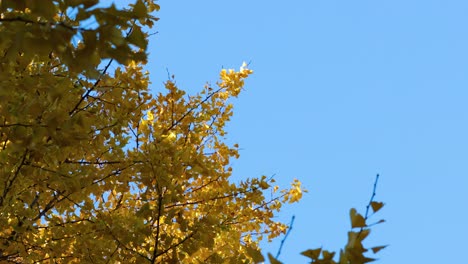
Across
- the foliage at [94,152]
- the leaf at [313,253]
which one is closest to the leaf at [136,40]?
the foliage at [94,152]

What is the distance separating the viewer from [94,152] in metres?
3.61

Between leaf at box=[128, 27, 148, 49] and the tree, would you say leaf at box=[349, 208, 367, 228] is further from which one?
leaf at box=[128, 27, 148, 49]

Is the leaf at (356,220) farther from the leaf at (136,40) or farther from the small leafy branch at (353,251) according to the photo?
the leaf at (136,40)

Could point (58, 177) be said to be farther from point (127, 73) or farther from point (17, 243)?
point (127, 73)

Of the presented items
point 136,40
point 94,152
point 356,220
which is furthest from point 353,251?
point 94,152

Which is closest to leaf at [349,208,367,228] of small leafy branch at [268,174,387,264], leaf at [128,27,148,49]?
small leafy branch at [268,174,387,264]

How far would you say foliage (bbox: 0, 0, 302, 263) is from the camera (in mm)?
1519

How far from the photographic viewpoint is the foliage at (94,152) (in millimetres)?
1519

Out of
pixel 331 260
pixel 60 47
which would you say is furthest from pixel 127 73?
pixel 331 260

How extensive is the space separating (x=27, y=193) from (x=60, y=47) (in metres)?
1.98

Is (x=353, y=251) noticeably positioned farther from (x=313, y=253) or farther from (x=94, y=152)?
(x=94, y=152)

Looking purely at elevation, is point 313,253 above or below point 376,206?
below

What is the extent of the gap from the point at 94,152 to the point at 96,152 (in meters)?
0.01

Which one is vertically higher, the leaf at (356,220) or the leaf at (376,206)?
the leaf at (376,206)
